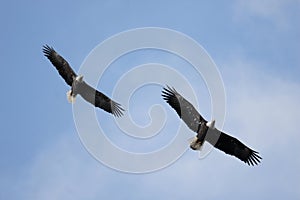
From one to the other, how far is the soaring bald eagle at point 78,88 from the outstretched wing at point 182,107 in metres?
3.64

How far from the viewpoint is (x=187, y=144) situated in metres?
25.7

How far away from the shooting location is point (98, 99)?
28.6m

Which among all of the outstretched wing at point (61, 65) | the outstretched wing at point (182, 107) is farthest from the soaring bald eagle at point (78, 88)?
the outstretched wing at point (182, 107)

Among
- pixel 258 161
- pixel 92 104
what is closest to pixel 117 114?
pixel 92 104

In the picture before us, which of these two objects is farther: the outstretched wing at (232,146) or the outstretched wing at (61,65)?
the outstretched wing at (61,65)

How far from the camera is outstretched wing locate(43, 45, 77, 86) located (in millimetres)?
28594

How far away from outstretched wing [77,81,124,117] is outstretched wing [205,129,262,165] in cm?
409

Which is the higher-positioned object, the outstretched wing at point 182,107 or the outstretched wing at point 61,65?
the outstretched wing at point 61,65

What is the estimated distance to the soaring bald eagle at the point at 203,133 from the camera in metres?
25.2

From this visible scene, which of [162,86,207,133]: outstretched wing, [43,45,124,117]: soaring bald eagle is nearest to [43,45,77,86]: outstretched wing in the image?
[43,45,124,117]: soaring bald eagle

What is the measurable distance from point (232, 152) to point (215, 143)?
0.79m

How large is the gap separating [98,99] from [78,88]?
0.93m

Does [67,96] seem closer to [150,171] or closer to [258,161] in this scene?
[150,171]

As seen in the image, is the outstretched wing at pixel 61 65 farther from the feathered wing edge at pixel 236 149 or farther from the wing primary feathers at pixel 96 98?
the feathered wing edge at pixel 236 149
